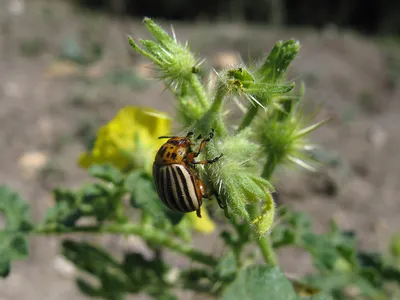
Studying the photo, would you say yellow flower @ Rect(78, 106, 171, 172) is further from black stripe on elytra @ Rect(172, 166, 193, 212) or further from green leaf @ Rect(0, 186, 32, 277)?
black stripe on elytra @ Rect(172, 166, 193, 212)

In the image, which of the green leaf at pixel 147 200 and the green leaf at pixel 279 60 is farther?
the green leaf at pixel 147 200

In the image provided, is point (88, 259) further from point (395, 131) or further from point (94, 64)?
point (94, 64)

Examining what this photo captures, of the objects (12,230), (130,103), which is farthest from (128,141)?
(130,103)

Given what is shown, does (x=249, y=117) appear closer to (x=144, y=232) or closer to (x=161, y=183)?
(x=161, y=183)

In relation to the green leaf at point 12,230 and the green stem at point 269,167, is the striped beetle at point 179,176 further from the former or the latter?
the green leaf at point 12,230

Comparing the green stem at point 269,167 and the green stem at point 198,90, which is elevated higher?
the green stem at point 198,90

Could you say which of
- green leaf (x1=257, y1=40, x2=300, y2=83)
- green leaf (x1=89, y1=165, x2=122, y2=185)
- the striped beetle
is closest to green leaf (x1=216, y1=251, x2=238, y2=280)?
the striped beetle

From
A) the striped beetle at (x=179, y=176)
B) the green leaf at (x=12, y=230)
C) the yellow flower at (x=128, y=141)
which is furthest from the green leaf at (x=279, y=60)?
the green leaf at (x=12, y=230)
